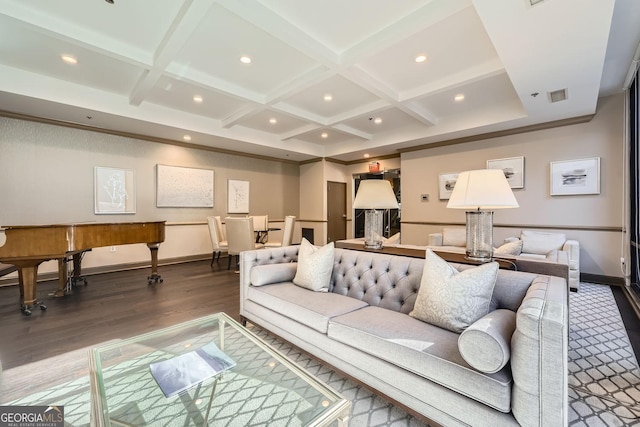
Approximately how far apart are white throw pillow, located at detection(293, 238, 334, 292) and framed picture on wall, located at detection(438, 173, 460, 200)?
4172mm

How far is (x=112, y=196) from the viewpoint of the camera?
16.3 ft

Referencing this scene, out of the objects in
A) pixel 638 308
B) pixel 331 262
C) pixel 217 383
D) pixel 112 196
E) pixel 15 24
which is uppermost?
pixel 15 24

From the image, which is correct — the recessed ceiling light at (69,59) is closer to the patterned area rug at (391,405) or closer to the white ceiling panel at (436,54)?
the patterned area rug at (391,405)

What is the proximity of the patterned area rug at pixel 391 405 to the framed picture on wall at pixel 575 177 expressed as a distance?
273 centimetres

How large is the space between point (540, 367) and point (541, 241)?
4.14 metres

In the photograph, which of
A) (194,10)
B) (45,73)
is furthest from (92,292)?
(194,10)

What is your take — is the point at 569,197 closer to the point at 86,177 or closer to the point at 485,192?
the point at 485,192

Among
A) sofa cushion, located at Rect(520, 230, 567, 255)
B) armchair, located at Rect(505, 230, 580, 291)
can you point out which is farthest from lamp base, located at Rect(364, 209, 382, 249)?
sofa cushion, located at Rect(520, 230, 567, 255)

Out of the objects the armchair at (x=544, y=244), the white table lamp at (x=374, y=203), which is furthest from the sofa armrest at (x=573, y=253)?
the white table lamp at (x=374, y=203)

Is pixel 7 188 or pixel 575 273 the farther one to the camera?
pixel 7 188

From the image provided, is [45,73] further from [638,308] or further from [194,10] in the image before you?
[638,308]

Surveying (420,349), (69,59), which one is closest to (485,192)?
(420,349)

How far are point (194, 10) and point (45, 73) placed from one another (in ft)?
9.29

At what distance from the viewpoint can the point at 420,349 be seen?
4.35 ft
